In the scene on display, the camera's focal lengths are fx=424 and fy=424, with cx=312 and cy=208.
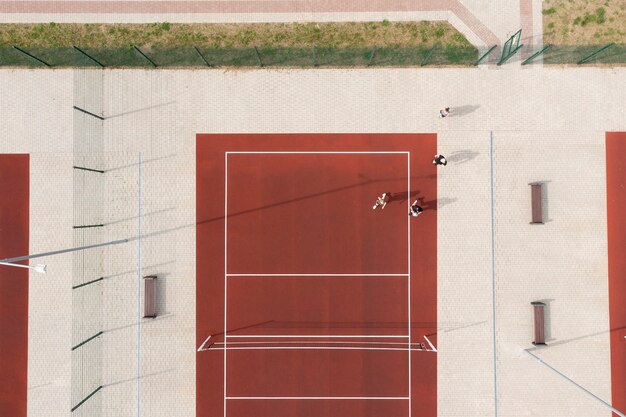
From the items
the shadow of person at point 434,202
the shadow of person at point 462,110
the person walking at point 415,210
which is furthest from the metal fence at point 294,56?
the person walking at point 415,210

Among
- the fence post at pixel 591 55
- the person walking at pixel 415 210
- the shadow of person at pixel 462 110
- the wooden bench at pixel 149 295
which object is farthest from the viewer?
the shadow of person at pixel 462 110

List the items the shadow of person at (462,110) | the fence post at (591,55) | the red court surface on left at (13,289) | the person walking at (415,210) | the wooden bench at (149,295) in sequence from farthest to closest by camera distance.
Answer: the shadow of person at (462,110), the red court surface on left at (13,289), the wooden bench at (149,295), the person walking at (415,210), the fence post at (591,55)

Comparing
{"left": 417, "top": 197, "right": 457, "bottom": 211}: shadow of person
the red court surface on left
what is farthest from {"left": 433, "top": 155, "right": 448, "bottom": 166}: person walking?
the red court surface on left

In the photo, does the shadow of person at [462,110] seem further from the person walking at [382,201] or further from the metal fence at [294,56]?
the person walking at [382,201]

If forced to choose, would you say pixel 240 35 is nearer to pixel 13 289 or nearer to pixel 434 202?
pixel 434 202

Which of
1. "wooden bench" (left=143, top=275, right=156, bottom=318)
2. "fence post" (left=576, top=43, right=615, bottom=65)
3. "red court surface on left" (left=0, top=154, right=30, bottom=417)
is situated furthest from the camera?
"red court surface on left" (left=0, top=154, right=30, bottom=417)

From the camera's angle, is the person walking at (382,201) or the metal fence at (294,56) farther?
the metal fence at (294,56)

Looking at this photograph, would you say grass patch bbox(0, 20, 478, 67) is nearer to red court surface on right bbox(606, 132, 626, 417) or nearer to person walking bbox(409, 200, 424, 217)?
person walking bbox(409, 200, 424, 217)
